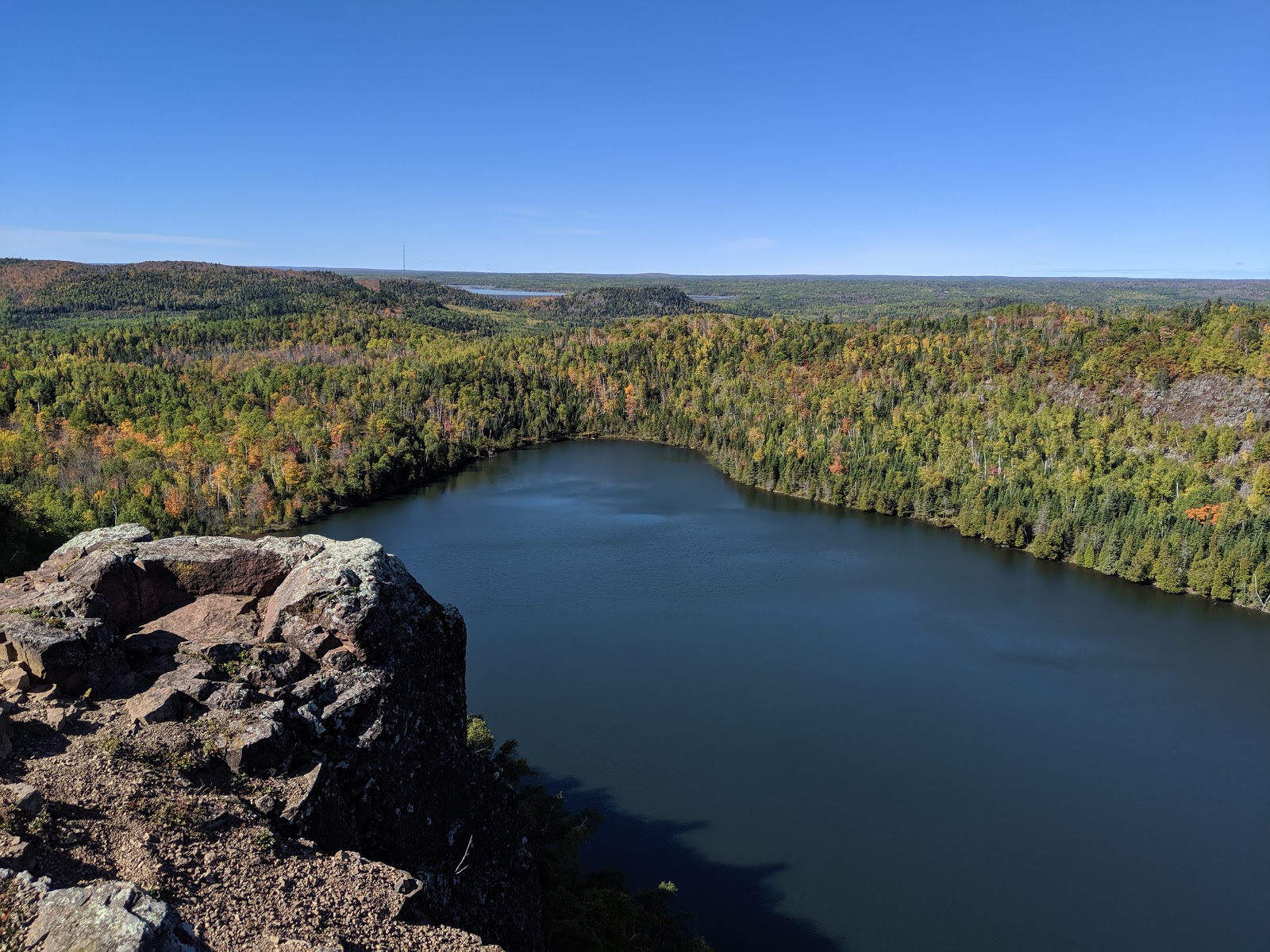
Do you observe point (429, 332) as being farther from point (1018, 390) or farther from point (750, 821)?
point (750, 821)

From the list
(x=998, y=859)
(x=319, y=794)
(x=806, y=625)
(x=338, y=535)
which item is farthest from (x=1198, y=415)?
(x=319, y=794)

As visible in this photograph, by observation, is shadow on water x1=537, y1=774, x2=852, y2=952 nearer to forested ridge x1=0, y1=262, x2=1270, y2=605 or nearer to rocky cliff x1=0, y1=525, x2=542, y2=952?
rocky cliff x1=0, y1=525, x2=542, y2=952

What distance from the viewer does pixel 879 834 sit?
91.1 feet

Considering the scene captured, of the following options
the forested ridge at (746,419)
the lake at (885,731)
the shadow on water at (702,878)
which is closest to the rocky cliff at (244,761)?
the shadow on water at (702,878)

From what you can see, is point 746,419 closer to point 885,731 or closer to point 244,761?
point 885,731

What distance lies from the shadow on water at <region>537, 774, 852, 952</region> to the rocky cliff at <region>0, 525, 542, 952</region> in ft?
39.4

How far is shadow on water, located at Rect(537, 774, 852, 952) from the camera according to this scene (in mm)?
23500

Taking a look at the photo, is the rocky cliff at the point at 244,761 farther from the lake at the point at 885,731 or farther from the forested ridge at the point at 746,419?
the forested ridge at the point at 746,419

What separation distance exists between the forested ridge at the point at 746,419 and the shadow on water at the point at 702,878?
2490 centimetres

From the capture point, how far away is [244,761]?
10.1 m

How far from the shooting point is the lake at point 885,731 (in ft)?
82.6

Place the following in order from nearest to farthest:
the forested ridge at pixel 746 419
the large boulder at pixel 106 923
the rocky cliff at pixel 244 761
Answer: the large boulder at pixel 106 923, the rocky cliff at pixel 244 761, the forested ridge at pixel 746 419

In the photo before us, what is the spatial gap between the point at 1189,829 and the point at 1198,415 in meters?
64.2

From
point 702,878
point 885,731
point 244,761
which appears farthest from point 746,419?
point 244,761
